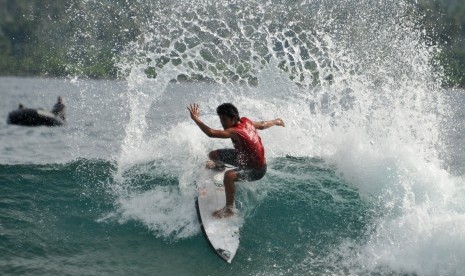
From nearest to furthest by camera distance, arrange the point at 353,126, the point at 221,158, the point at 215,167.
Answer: the point at 221,158
the point at 215,167
the point at 353,126

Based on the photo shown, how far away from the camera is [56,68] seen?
7288cm

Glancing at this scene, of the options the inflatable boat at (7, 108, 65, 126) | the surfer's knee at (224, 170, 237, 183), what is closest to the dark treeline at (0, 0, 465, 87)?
the inflatable boat at (7, 108, 65, 126)

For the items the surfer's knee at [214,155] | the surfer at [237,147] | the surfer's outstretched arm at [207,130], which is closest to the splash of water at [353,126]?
the surfer's knee at [214,155]

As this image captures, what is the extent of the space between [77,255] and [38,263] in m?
0.56

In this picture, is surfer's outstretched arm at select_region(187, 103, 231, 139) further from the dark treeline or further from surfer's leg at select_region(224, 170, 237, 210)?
the dark treeline

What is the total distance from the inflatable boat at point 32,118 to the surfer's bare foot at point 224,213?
17.7 meters

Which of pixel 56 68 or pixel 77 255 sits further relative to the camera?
pixel 56 68

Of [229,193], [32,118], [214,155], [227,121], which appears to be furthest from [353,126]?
[32,118]

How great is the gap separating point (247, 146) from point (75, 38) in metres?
71.1

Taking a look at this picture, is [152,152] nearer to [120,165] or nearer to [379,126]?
[120,165]

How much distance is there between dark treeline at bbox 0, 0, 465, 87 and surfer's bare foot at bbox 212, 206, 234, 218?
Result: 51.4m

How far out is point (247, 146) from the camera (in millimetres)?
8211

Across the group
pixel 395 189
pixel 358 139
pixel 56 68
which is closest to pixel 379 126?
pixel 358 139

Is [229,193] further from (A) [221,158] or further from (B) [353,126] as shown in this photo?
(B) [353,126]
